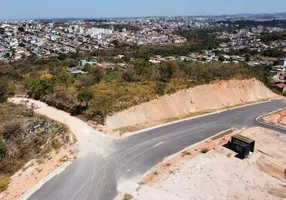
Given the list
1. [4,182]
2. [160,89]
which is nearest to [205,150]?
[160,89]

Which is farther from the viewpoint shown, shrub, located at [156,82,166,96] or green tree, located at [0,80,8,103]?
green tree, located at [0,80,8,103]

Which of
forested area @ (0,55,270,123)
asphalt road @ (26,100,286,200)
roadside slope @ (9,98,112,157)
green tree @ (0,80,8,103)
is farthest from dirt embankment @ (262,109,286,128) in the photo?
green tree @ (0,80,8,103)

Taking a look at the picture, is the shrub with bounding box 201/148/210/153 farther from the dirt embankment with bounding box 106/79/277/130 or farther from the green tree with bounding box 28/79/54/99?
the green tree with bounding box 28/79/54/99

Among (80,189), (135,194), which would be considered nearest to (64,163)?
(80,189)

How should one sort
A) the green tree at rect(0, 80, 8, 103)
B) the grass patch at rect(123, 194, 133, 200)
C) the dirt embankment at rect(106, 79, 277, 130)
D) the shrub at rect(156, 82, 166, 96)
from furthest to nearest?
the green tree at rect(0, 80, 8, 103) → the shrub at rect(156, 82, 166, 96) → the dirt embankment at rect(106, 79, 277, 130) → the grass patch at rect(123, 194, 133, 200)

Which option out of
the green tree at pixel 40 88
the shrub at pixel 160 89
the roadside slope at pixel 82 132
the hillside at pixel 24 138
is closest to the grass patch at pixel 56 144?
the hillside at pixel 24 138

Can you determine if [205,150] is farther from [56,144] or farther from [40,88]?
[40,88]

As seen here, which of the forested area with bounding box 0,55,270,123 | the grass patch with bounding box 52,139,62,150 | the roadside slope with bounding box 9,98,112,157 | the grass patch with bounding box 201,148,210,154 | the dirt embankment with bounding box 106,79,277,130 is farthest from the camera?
the forested area with bounding box 0,55,270,123

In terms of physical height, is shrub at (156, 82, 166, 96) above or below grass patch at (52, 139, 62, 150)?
above

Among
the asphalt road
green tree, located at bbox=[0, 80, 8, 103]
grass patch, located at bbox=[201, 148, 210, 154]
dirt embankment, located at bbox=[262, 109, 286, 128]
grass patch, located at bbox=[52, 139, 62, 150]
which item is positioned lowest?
dirt embankment, located at bbox=[262, 109, 286, 128]
